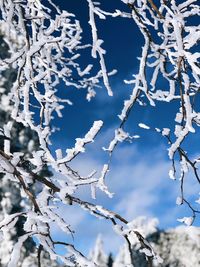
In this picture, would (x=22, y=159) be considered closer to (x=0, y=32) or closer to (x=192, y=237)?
(x=192, y=237)

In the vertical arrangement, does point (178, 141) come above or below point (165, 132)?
below

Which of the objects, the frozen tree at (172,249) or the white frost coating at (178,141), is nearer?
the white frost coating at (178,141)

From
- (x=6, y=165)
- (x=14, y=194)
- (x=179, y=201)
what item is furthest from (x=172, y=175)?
(x=14, y=194)

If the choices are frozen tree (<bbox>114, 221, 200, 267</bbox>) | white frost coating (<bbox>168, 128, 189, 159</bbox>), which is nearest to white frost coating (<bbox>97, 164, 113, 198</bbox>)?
white frost coating (<bbox>168, 128, 189, 159</bbox>)

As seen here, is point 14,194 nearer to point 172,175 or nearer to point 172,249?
point 172,249

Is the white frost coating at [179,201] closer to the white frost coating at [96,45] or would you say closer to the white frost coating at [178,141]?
the white frost coating at [178,141]

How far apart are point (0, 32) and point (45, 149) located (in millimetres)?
21824

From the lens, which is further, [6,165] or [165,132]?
[165,132]

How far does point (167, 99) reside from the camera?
75.5 inches

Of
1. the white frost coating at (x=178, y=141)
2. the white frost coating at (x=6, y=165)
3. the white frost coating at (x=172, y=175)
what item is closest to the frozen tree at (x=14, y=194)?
the white frost coating at (x=172, y=175)

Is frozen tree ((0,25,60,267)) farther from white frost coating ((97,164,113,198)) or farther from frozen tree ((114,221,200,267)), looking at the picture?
white frost coating ((97,164,113,198))

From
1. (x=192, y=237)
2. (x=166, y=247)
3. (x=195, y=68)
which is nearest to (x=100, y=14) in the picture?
(x=195, y=68)

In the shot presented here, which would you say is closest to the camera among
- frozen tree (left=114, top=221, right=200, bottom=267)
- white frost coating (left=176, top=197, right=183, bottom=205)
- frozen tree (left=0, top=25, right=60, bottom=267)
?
white frost coating (left=176, top=197, right=183, bottom=205)

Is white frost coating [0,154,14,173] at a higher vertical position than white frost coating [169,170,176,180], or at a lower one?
lower
